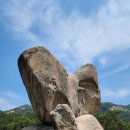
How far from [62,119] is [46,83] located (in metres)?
1.60

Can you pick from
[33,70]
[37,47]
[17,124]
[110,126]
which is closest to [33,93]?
[33,70]

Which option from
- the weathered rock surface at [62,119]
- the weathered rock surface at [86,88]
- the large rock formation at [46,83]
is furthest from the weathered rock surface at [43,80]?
the weathered rock surface at [86,88]

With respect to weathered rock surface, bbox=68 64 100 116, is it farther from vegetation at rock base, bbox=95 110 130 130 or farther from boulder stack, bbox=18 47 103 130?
vegetation at rock base, bbox=95 110 130 130

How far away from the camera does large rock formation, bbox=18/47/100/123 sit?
41.5ft

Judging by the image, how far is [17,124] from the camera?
7925 centimetres

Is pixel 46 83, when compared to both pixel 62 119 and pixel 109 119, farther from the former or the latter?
pixel 109 119

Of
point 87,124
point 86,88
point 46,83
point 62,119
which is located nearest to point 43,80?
point 46,83

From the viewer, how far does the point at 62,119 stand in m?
11.8

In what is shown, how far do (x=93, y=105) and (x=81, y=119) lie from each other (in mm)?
1854

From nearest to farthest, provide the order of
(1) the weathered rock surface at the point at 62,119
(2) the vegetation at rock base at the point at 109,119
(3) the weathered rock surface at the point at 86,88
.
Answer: (1) the weathered rock surface at the point at 62,119, (3) the weathered rock surface at the point at 86,88, (2) the vegetation at rock base at the point at 109,119

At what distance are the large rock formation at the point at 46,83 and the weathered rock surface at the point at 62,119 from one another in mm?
892

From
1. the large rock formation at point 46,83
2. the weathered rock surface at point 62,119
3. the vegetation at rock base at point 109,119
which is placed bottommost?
the weathered rock surface at point 62,119

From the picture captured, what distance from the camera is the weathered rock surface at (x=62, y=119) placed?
11727 mm

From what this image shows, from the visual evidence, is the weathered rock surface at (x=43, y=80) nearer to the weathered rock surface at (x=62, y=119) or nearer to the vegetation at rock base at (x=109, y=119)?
the weathered rock surface at (x=62, y=119)
